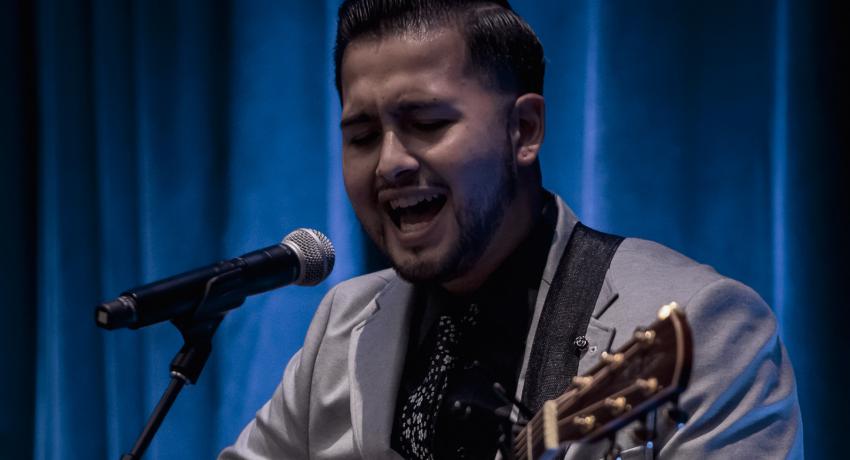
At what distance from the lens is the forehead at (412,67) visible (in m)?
1.39

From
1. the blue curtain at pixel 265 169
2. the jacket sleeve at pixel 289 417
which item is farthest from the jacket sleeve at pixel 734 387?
the jacket sleeve at pixel 289 417

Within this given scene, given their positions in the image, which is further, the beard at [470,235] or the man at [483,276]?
the beard at [470,235]

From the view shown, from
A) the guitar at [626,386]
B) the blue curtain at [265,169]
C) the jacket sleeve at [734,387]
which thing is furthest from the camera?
the blue curtain at [265,169]

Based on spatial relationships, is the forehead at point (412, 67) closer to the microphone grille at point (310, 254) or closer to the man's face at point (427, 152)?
the man's face at point (427, 152)

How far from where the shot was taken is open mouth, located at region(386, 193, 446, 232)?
4.63 feet

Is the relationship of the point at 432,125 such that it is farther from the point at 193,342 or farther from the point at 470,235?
the point at 193,342

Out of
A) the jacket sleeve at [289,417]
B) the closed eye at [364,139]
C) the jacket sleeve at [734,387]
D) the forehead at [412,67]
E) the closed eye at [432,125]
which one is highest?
the forehead at [412,67]

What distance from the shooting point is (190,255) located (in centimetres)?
224

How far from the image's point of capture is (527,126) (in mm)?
1499

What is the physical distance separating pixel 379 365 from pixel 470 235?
0.34 m

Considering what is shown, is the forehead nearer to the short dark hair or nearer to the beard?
the short dark hair

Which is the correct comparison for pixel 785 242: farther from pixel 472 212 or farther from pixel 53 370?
pixel 53 370

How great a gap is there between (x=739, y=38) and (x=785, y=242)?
0.40m

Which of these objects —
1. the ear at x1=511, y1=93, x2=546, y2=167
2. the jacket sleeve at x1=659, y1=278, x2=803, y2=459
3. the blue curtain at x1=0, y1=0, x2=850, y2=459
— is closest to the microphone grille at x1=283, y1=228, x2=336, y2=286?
the ear at x1=511, y1=93, x2=546, y2=167
